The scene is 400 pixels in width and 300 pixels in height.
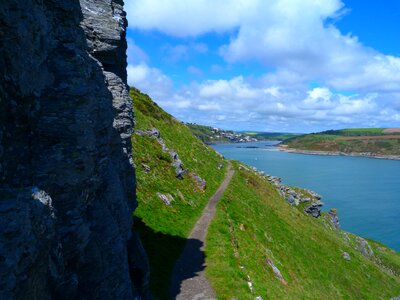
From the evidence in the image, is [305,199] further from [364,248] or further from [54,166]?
[54,166]

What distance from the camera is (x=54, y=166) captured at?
34.9 feet

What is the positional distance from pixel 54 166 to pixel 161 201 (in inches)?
955

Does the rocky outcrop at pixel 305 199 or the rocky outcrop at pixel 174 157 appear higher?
the rocky outcrop at pixel 174 157

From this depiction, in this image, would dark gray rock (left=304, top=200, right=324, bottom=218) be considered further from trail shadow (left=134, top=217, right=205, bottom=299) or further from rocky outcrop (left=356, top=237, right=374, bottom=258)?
trail shadow (left=134, top=217, right=205, bottom=299)

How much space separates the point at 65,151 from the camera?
10977 mm

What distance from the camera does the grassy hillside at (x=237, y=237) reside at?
2598 cm

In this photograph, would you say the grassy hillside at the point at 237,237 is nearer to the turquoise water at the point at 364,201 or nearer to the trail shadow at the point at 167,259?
the trail shadow at the point at 167,259

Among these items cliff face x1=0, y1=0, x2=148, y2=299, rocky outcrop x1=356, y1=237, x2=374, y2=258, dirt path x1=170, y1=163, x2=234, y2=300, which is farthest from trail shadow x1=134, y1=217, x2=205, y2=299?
rocky outcrop x1=356, y1=237, x2=374, y2=258

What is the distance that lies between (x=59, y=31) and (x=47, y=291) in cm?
836

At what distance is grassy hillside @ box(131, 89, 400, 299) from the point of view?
85.3 ft

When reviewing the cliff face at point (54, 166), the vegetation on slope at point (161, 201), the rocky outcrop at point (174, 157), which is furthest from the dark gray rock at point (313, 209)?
the cliff face at point (54, 166)

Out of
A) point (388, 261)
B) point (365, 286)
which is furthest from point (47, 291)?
point (388, 261)

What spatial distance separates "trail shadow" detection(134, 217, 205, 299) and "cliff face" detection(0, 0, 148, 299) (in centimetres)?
759

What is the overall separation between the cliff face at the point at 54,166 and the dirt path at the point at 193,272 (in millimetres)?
8141
